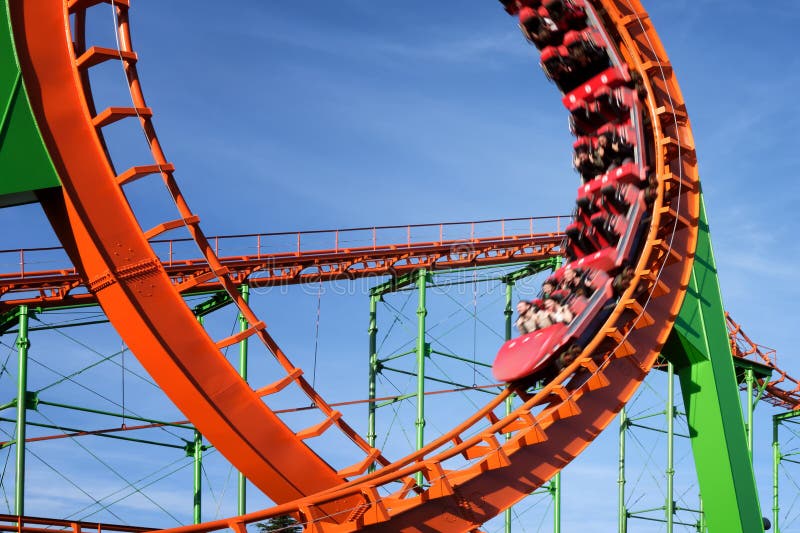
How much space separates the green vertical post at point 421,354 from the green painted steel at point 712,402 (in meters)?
7.01

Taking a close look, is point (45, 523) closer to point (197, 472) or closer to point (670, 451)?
point (197, 472)

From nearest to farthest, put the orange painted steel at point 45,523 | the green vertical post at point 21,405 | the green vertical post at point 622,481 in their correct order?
the orange painted steel at point 45,523 → the green vertical post at point 21,405 → the green vertical post at point 622,481

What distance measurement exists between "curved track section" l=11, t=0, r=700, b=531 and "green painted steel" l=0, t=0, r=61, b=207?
0.09 m

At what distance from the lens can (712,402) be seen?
1249 cm

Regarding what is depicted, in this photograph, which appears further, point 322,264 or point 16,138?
point 322,264

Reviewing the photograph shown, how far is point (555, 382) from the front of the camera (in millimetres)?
11164

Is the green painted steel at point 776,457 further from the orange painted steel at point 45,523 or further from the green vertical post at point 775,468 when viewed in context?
the orange painted steel at point 45,523

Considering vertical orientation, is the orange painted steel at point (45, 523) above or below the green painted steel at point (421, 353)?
below

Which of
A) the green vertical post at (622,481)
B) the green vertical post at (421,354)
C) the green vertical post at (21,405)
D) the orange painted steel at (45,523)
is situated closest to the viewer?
the orange painted steel at (45,523)

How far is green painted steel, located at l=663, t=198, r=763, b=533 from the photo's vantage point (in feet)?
40.3

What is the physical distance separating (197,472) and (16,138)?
10730 millimetres

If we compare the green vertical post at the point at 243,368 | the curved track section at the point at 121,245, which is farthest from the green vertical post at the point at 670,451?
the curved track section at the point at 121,245

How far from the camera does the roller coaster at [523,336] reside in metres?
9.67

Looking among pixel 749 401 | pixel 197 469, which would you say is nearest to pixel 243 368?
pixel 197 469
